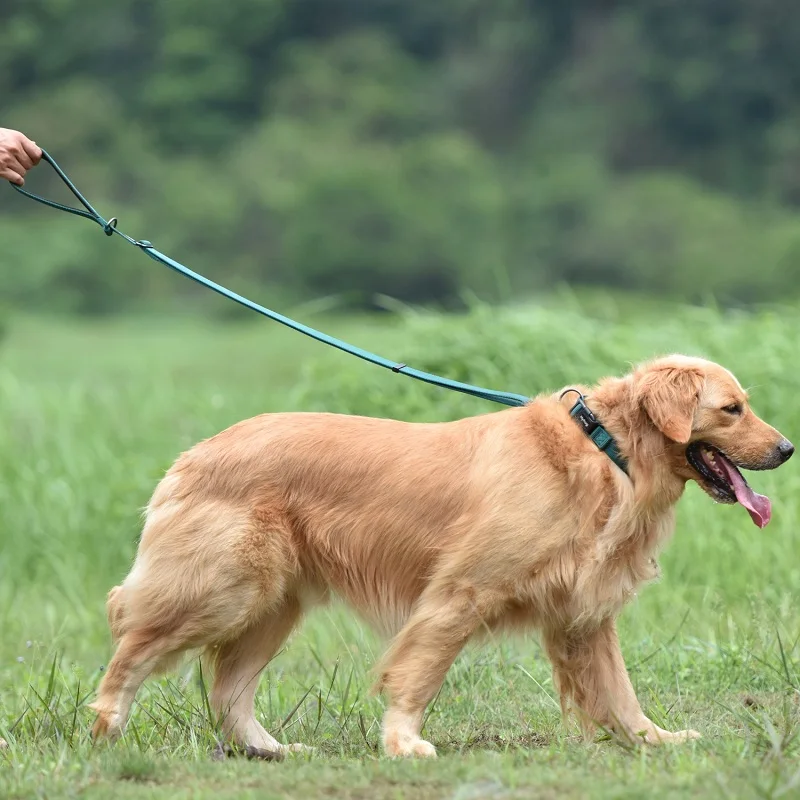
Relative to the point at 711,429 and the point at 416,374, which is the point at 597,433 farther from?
the point at 416,374

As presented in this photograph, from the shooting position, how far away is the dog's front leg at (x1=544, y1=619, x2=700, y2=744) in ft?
16.6

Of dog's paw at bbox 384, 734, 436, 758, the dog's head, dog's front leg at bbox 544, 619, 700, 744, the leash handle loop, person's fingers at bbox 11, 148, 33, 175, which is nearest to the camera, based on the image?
dog's paw at bbox 384, 734, 436, 758

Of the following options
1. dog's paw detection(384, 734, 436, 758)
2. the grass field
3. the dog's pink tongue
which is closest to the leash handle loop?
the dog's pink tongue

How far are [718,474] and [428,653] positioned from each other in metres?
1.26

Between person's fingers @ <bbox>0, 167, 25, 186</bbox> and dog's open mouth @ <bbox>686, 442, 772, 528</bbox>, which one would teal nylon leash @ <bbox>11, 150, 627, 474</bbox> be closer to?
person's fingers @ <bbox>0, 167, 25, 186</bbox>

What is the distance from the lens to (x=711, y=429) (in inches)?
192

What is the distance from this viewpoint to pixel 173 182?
30734mm

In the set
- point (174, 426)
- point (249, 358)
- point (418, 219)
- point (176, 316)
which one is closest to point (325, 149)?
point (418, 219)

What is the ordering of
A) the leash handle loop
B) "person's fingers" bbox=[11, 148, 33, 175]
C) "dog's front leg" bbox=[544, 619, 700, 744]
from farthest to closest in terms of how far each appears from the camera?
the leash handle loop
"person's fingers" bbox=[11, 148, 33, 175]
"dog's front leg" bbox=[544, 619, 700, 744]

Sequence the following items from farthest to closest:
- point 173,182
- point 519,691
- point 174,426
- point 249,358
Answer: point 173,182 < point 249,358 < point 174,426 < point 519,691

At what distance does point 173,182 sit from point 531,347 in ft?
72.8

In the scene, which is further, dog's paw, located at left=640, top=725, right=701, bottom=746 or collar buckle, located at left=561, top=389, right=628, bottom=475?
collar buckle, located at left=561, top=389, right=628, bottom=475

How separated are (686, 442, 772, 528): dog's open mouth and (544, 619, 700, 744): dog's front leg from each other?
662mm

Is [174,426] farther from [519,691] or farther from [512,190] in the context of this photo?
[512,190]
